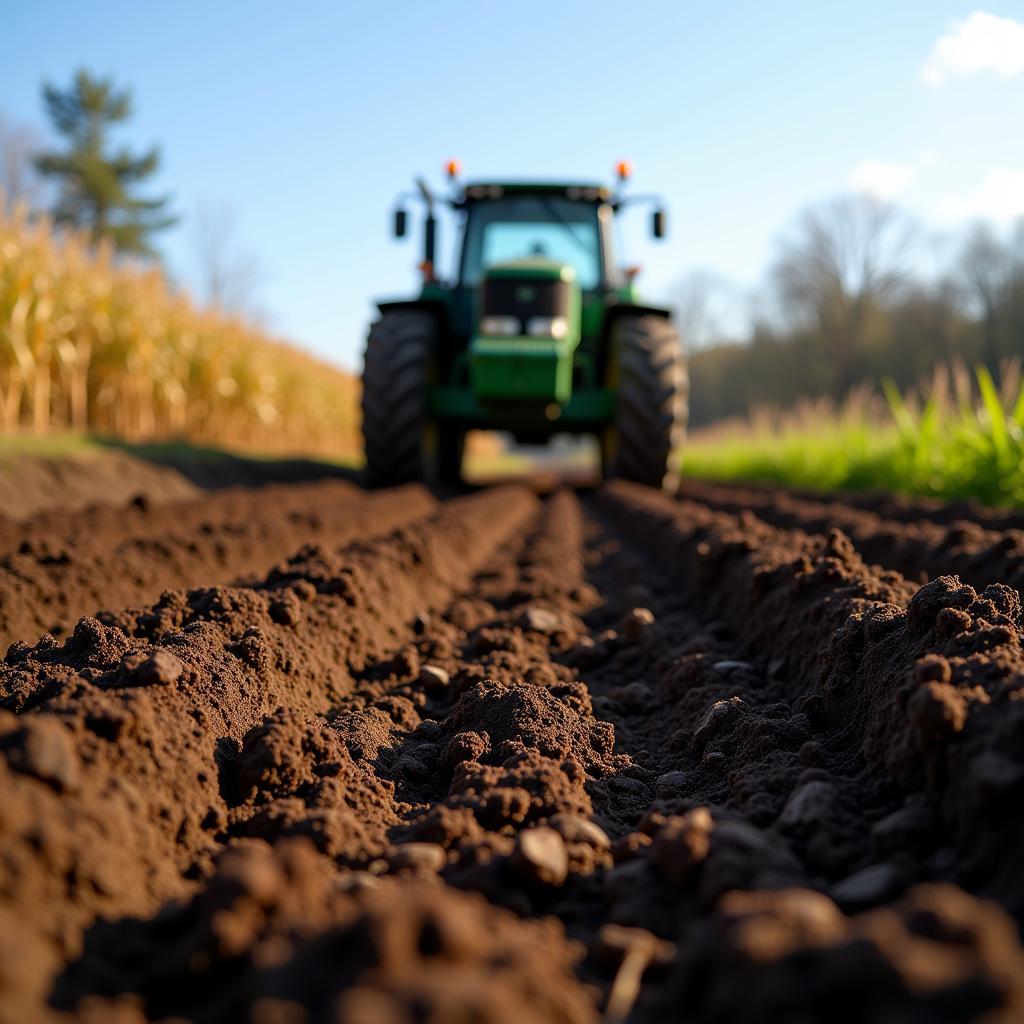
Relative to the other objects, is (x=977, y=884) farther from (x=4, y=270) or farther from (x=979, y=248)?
(x=979, y=248)

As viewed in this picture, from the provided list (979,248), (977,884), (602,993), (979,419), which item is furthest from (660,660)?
(979,248)

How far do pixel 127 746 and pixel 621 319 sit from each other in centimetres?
733

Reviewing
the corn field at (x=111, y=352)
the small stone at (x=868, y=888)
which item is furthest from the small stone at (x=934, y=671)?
the corn field at (x=111, y=352)

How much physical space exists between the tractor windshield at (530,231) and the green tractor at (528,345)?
0.01m

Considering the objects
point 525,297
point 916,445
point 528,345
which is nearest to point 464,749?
point 528,345

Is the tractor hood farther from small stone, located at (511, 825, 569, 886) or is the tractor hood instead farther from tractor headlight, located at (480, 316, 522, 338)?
small stone, located at (511, 825, 569, 886)

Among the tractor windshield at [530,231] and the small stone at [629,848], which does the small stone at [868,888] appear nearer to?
the small stone at [629,848]

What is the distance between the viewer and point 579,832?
5.41 feet

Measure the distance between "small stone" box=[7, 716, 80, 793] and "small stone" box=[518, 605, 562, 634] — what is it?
2.20 metres

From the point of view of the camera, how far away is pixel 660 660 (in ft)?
10.3

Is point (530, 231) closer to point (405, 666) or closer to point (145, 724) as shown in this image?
point (405, 666)

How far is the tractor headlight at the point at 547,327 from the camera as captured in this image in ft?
26.3

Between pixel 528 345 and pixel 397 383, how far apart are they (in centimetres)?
123

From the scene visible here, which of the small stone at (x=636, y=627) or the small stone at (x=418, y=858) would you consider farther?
the small stone at (x=636, y=627)
